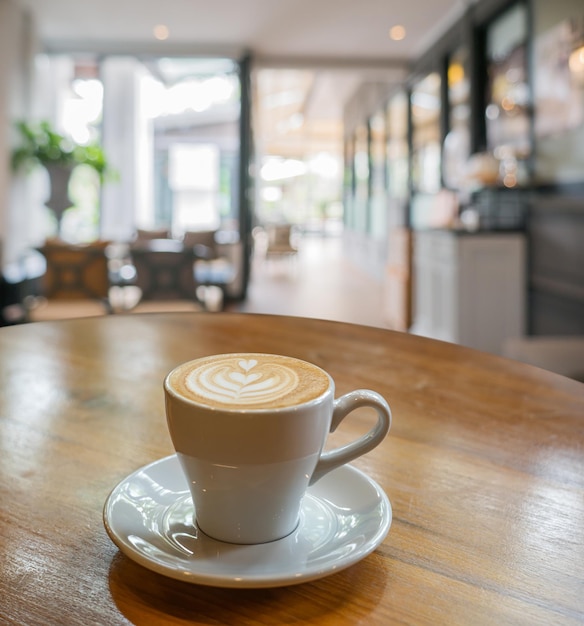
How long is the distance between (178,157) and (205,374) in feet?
28.9

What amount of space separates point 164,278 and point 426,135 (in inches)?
161

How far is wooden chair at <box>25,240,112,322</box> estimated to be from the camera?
3.89 m

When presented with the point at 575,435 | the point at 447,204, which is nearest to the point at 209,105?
the point at 447,204

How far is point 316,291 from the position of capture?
7.91m

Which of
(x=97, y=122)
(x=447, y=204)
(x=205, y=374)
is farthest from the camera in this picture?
(x=97, y=122)

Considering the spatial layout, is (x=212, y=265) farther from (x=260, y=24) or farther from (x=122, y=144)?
(x=122, y=144)

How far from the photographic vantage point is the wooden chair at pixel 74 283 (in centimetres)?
389

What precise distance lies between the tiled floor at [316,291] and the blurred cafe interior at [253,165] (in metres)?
0.12

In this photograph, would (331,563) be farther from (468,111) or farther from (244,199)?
(244,199)

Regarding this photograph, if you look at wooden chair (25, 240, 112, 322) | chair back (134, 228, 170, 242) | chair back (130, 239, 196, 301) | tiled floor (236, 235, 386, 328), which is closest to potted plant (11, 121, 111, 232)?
chair back (134, 228, 170, 242)

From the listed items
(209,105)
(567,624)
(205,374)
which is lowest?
(567,624)

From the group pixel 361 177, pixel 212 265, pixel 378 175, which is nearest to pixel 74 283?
pixel 212 265

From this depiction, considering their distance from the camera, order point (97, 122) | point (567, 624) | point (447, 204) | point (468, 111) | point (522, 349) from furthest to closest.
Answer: point (97, 122) < point (447, 204) < point (468, 111) < point (522, 349) < point (567, 624)

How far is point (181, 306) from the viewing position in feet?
13.4
